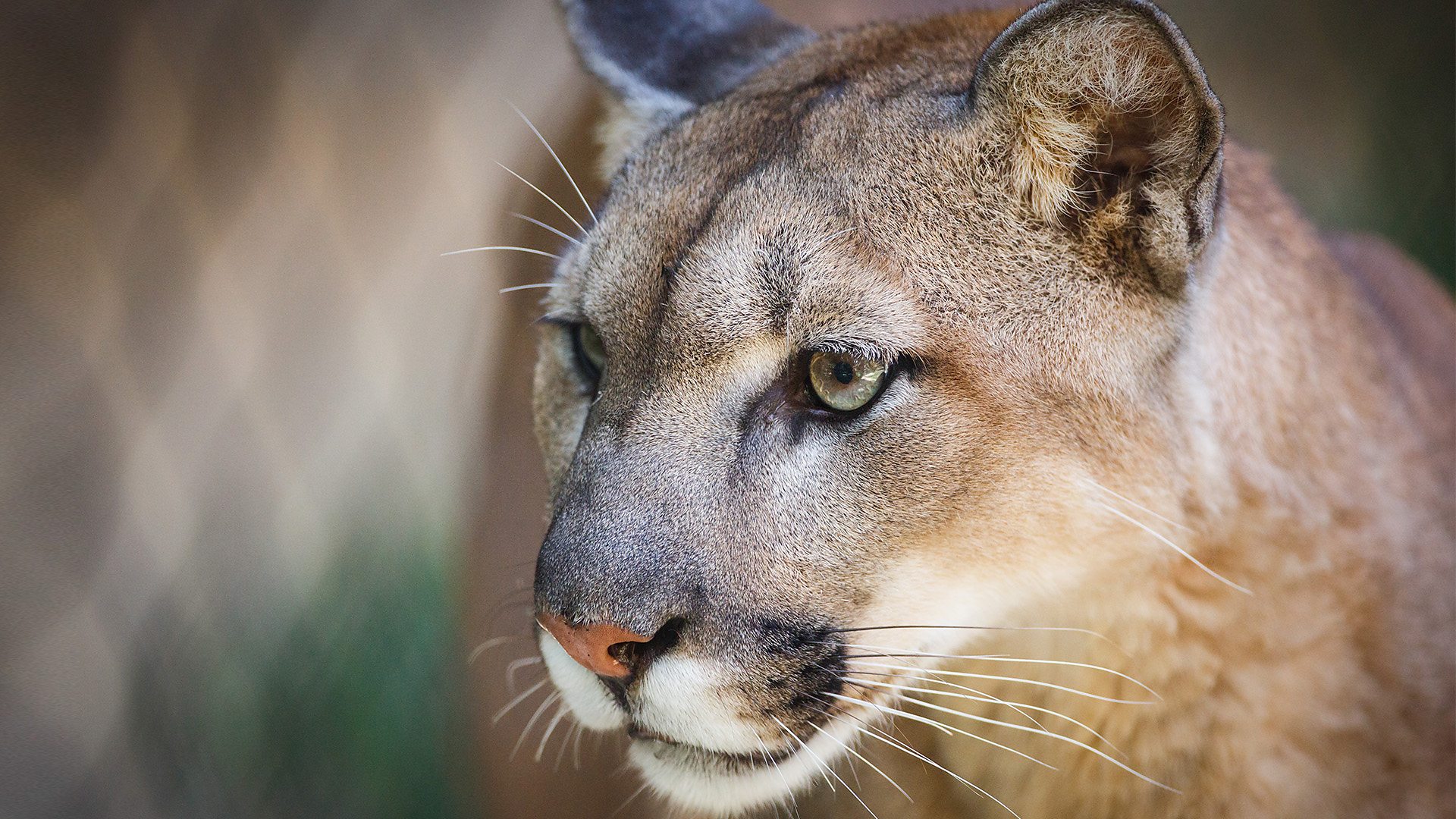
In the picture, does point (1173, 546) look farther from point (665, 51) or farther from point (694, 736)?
point (665, 51)

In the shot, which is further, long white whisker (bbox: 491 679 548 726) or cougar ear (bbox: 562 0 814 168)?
cougar ear (bbox: 562 0 814 168)

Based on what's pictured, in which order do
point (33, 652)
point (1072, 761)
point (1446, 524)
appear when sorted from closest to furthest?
point (1072, 761)
point (1446, 524)
point (33, 652)

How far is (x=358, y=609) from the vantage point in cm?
297

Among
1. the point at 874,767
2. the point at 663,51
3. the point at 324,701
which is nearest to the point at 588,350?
the point at 663,51

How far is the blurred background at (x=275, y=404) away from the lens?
7.98 ft

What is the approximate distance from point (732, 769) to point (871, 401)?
0.48 m

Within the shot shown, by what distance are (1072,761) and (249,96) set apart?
231 cm

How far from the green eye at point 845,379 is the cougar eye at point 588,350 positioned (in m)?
0.36

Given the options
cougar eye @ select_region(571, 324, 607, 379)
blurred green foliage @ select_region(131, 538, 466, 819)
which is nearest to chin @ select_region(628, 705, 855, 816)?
cougar eye @ select_region(571, 324, 607, 379)

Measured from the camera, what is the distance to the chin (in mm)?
1390

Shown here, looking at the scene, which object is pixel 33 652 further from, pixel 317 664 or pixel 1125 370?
pixel 1125 370

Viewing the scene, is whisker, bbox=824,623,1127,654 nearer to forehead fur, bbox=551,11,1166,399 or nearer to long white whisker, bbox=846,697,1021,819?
long white whisker, bbox=846,697,1021,819

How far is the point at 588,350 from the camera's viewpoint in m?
1.66

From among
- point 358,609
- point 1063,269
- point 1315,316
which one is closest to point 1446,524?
point 1315,316
